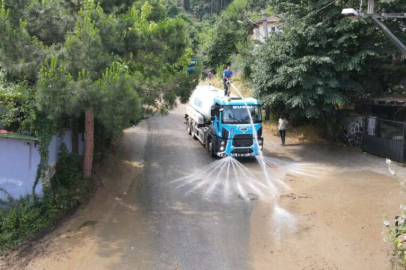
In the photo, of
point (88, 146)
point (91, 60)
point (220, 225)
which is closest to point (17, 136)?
point (88, 146)

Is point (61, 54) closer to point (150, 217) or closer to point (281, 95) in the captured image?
point (150, 217)

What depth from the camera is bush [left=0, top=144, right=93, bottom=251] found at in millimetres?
10633

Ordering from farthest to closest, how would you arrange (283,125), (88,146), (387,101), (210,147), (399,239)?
(283,125) → (210,147) → (387,101) → (88,146) → (399,239)

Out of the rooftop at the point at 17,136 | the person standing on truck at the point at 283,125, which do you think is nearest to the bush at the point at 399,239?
Result: the rooftop at the point at 17,136

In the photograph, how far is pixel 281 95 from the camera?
58.3 ft

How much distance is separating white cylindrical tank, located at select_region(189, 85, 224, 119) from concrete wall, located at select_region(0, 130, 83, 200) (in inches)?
351

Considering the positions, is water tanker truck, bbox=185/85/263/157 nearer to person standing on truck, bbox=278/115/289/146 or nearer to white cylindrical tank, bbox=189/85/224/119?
white cylindrical tank, bbox=189/85/224/119

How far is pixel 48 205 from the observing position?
1143cm

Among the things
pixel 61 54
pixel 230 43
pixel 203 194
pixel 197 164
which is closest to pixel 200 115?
pixel 197 164

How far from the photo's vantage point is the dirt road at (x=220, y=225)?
919 centimetres

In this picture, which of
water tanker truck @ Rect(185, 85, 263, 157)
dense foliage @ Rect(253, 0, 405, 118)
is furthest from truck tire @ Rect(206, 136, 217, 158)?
dense foliage @ Rect(253, 0, 405, 118)

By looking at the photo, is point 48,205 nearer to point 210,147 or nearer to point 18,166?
point 18,166

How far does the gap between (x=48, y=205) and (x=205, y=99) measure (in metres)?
9.88

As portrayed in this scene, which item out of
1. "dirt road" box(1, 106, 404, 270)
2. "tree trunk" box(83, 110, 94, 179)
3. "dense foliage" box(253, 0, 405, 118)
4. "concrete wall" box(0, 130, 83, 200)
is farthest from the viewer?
"dense foliage" box(253, 0, 405, 118)
